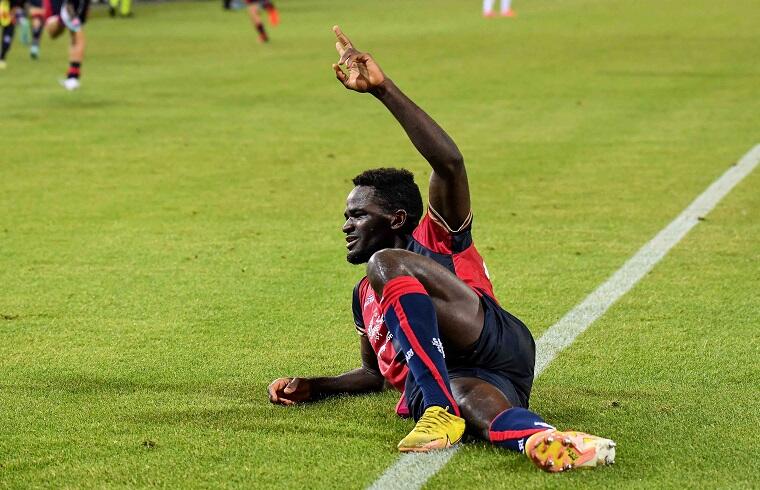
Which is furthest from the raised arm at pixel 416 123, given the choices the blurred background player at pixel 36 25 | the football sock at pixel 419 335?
the blurred background player at pixel 36 25

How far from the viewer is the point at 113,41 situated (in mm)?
29281

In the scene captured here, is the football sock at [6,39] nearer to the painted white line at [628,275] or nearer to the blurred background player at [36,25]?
the blurred background player at [36,25]

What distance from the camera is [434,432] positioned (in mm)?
4820

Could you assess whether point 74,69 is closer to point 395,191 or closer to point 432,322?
point 395,191

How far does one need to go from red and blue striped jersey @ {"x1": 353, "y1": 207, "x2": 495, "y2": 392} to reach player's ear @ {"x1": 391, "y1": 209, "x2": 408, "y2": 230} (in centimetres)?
9

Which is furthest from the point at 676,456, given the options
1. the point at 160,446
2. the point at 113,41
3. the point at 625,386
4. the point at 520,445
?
the point at 113,41

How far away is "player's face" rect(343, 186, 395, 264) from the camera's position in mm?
5336

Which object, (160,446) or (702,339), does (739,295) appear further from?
(160,446)

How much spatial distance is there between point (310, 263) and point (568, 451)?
167 inches

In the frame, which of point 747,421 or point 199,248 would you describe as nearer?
point 747,421

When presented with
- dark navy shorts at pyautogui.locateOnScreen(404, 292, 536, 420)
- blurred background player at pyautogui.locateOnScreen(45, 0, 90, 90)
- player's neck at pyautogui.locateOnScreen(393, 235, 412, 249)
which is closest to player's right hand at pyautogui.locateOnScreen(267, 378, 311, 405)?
dark navy shorts at pyautogui.locateOnScreen(404, 292, 536, 420)

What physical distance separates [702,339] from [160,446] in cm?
278

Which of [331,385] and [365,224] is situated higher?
[365,224]

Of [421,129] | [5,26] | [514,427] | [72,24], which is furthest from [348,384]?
[5,26]
